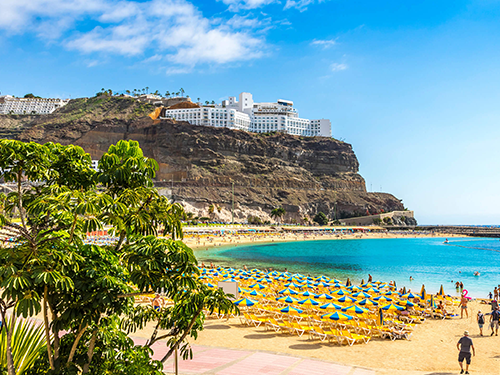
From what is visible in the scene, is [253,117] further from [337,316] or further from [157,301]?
[337,316]

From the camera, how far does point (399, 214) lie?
421 ft

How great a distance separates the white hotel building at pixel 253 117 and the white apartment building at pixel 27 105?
7381 cm

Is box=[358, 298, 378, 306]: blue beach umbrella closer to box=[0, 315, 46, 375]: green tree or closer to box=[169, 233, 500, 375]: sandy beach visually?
box=[169, 233, 500, 375]: sandy beach

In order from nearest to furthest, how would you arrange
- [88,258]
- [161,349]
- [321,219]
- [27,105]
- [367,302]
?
1. [88,258]
2. [161,349]
3. [367,302]
4. [321,219]
5. [27,105]

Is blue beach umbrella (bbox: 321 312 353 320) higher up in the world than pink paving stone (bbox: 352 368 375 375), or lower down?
higher up

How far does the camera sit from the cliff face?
110m

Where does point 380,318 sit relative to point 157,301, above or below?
below

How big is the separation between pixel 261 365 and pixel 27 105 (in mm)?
198799

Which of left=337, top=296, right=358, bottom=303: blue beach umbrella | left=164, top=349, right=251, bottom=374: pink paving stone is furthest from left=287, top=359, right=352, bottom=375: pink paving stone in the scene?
left=337, top=296, right=358, bottom=303: blue beach umbrella

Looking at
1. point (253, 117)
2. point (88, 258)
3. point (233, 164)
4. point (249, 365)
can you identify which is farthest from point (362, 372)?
point (253, 117)

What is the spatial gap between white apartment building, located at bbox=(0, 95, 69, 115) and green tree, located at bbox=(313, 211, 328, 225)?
435 ft

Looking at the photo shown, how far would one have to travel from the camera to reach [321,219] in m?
114

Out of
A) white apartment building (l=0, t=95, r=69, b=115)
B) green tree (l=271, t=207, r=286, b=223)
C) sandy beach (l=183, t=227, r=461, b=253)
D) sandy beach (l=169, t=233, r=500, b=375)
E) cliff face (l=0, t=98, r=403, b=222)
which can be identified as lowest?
sandy beach (l=183, t=227, r=461, b=253)

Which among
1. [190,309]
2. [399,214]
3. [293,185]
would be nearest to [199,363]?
[190,309]
